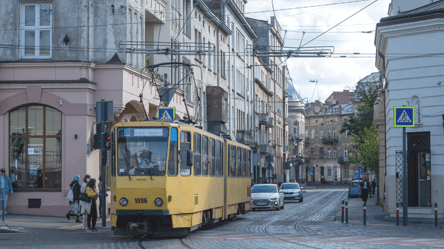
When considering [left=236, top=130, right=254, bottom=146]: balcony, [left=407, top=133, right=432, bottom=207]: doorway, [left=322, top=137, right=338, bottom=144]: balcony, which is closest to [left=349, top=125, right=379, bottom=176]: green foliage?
[left=236, top=130, right=254, bottom=146]: balcony

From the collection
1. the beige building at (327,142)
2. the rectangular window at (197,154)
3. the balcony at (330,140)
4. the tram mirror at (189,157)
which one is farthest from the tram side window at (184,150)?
the balcony at (330,140)

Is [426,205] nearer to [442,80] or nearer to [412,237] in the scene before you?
[442,80]

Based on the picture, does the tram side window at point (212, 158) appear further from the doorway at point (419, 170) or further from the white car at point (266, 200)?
the white car at point (266, 200)

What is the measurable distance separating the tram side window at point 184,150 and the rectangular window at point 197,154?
45cm

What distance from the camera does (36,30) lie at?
26250 mm

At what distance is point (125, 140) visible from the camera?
55.7 ft

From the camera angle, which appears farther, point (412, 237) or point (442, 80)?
point (442, 80)

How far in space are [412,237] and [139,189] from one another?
22.7 ft

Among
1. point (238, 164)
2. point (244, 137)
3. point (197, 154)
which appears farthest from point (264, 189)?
point (244, 137)

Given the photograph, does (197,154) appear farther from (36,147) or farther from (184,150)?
(36,147)

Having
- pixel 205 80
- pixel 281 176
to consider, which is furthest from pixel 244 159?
pixel 281 176

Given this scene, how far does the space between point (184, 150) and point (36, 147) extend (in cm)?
1019

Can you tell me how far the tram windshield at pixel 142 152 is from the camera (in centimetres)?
1678

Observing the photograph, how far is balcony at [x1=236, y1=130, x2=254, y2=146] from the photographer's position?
188ft
